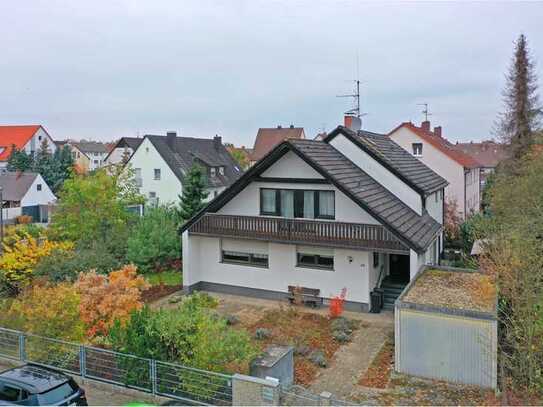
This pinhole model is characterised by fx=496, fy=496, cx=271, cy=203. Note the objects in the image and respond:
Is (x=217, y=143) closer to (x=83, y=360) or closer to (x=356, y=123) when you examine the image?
(x=356, y=123)

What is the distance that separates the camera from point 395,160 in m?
22.2

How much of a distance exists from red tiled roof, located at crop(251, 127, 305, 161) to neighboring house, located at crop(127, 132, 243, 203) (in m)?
24.9

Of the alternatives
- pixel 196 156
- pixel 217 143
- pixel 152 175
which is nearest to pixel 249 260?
pixel 152 175

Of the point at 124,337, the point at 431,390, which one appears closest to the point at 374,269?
the point at 431,390

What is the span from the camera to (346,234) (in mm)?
18250

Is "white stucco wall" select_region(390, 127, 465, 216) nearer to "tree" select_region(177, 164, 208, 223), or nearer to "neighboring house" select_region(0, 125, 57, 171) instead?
"tree" select_region(177, 164, 208, 223)

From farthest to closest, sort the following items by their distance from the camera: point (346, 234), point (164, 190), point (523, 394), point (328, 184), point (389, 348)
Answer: point (164, 190) < point (328, 184) < point (346, 234) < point (389, 348) < point (523, 394)

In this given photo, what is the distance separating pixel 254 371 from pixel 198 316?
182cm

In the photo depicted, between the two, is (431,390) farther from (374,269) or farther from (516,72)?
(516,72)

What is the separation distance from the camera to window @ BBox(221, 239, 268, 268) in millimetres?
20703

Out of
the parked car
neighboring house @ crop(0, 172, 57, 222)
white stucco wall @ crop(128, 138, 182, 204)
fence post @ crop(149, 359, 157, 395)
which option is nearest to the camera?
the parked car

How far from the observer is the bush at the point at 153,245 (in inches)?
902

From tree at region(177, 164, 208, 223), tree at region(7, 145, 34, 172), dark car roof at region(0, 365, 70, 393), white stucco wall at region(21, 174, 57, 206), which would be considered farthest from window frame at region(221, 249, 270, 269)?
tree at region(7, 145, 34, 172)

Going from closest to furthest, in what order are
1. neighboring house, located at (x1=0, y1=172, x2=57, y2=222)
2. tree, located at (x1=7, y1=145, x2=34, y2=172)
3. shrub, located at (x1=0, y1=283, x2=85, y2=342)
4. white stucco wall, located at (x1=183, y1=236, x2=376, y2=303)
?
shrub, located at (x1=0, y1=283, x2=85, y2=342)
white stucco wall, located at (x1=183, y1=236, x2=376, y2=303)
neighboring house, located at (x1=0, y1=172, x2=57, y2=222)
tree, located at (x1=7, y1=145, x2=34, y2=172)
